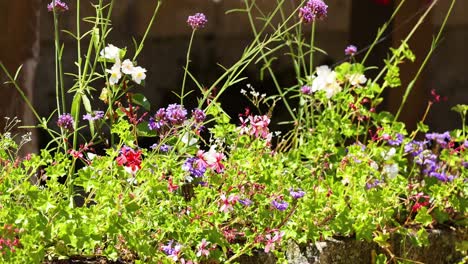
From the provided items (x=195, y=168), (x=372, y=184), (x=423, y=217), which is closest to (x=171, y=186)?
(x=195, y=168)

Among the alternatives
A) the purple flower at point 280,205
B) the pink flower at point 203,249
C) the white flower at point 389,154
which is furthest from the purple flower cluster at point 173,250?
the white flower at point 389,154

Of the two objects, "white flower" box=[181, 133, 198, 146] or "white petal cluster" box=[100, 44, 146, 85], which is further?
"white flower" box=[181, 133, 198, 146]

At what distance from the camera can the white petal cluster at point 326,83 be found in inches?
118

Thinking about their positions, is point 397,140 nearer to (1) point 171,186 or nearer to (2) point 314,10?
(2) point 314,10

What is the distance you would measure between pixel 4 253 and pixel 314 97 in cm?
138

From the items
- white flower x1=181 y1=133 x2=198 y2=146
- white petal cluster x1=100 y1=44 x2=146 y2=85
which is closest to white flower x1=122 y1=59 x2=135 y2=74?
white petal cluster x1=100 y1=44 x2=146 y2=85

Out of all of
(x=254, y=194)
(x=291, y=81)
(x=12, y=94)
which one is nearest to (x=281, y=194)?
(x=254, y=194)

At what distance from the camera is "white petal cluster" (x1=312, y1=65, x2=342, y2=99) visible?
3002 mm

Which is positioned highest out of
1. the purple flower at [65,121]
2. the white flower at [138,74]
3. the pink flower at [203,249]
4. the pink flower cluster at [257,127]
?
the white flower at [138,74]

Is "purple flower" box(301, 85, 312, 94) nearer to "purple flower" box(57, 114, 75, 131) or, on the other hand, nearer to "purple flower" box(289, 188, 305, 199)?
"purple flower" box(289, 188, 305, 199)

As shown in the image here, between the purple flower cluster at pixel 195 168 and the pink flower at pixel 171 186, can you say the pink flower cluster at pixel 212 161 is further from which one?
the pink flower at pixel 171 186

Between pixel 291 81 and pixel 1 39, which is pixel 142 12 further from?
pixel 1 39

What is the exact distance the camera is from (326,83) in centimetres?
302

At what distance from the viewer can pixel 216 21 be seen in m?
9.09
